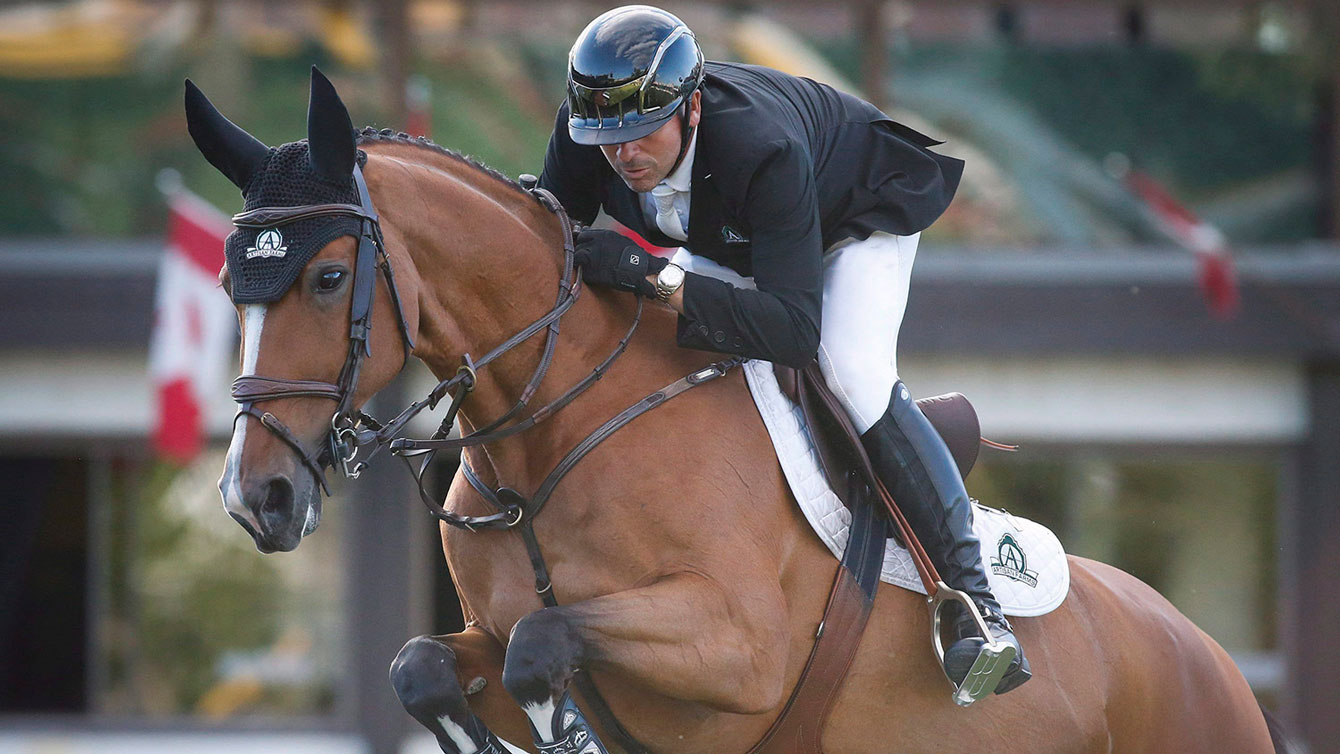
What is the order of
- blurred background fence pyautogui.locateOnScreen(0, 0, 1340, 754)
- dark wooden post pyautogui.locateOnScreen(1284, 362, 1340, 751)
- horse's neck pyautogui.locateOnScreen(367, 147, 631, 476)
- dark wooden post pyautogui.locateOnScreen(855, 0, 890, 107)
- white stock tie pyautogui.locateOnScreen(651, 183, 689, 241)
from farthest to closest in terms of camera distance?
dark wooden post pyautogui.locateOnScreen(855, 0, 890, 107)
blurred background fence pyautogui.locateOnScreen(0, 0, 1340, 754)
dark wooden post pyautogui.locateOnScreen(1284, 362, 1340, 751)
white stock tie pyautogui.locateOnScreen(651, 183, 689, 241)
horse's neck pyautogui.locateOnScreen(367, 147, 631, 476)

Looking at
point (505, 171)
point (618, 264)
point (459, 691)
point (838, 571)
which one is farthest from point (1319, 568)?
point (459, 691)

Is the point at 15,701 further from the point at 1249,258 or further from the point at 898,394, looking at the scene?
the point at 1249,258

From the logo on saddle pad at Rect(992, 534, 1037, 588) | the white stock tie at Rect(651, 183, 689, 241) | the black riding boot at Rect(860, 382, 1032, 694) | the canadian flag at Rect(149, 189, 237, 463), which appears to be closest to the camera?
the white stock tie at Rect(651, 183, 689, 241)

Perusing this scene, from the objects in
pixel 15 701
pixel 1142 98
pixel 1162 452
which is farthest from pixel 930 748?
pixel 15 701

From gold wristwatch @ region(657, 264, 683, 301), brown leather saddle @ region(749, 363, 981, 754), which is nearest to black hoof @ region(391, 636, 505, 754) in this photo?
brown leather saddle @ region(749, 363, 981, 754)

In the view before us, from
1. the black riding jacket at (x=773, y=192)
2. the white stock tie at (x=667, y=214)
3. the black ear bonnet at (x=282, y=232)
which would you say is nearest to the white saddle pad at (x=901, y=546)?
the black riding jacket at (x=773, y=192)

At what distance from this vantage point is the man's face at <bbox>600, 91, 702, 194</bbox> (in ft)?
10.6

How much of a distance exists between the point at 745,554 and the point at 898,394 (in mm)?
666

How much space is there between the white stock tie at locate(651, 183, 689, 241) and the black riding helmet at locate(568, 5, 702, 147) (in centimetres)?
26

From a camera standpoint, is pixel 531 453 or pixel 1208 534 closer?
pixel 531 453

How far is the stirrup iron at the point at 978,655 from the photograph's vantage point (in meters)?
3.46

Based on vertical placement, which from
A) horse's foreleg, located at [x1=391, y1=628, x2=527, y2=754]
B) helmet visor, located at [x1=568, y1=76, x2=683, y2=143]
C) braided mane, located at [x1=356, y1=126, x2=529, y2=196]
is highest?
helmet visor, located at [x1=568, y1=76, x2=683, y2=143]

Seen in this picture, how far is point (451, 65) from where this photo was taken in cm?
1042

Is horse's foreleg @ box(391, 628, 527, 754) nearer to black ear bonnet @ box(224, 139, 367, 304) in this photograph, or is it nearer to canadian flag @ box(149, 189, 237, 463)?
black ear bonnet @ box(224, 139, 367, 304)
